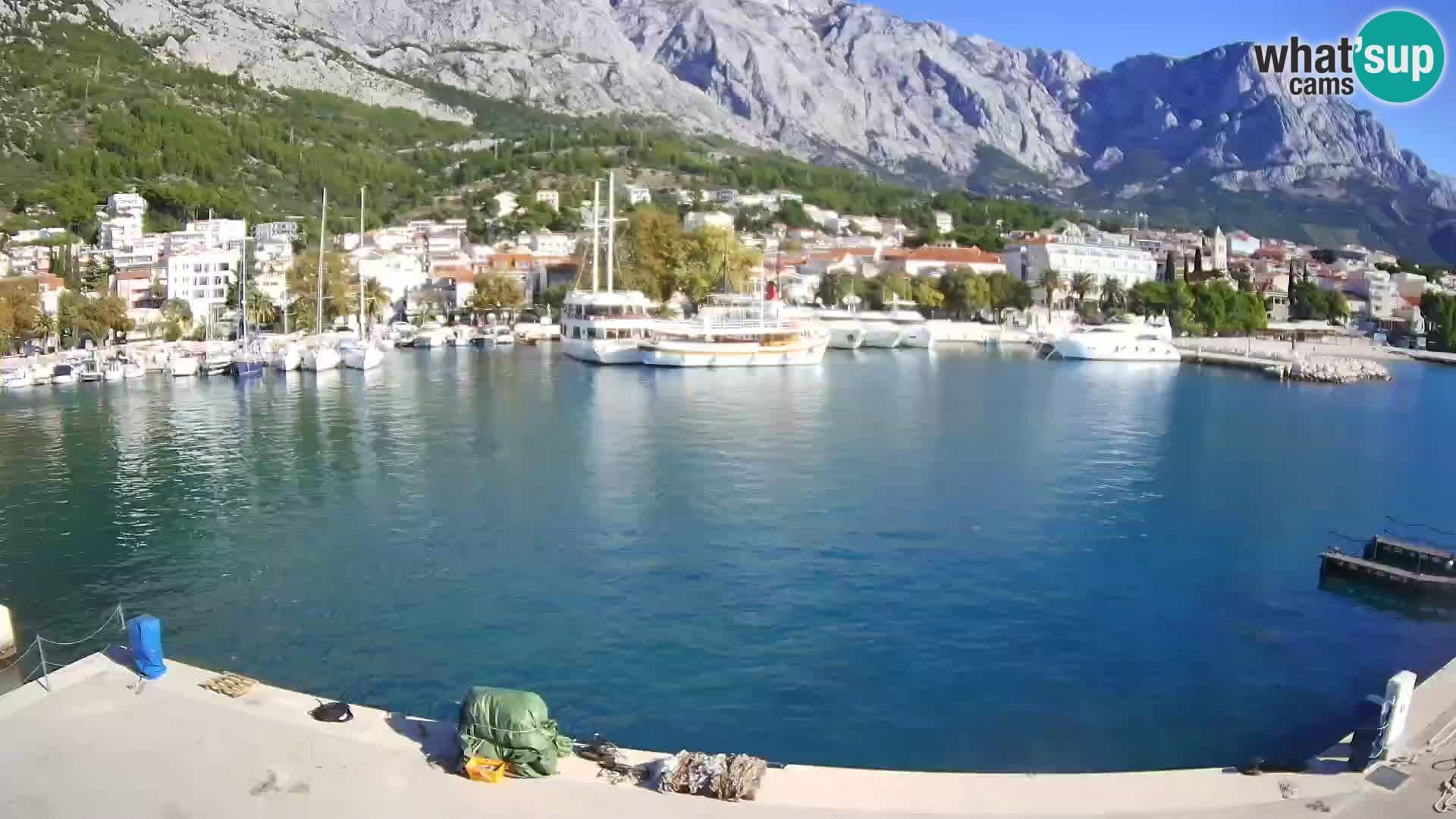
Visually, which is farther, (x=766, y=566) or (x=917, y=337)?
(x=917, y=337)

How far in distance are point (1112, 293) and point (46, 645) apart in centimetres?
9810

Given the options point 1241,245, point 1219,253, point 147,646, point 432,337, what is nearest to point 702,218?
point 432,337

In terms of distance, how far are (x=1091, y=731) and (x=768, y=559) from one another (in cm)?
802

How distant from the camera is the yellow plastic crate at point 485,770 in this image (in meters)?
9.48

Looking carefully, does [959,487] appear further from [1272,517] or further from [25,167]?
[25,167]

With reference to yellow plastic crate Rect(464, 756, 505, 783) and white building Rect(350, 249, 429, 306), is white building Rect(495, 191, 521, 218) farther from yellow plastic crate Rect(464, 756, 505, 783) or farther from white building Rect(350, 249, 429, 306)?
yellow plastic crate Rect(464, 756, 505, 783)

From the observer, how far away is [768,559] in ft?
66.1

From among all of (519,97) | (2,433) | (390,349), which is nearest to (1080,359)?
(390,349)

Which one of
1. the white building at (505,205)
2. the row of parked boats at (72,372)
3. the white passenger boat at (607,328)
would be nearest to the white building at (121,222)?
the row of parked boats at (72,372)

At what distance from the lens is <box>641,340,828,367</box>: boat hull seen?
57.4 metres

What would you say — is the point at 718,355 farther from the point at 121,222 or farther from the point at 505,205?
the point at 505,205

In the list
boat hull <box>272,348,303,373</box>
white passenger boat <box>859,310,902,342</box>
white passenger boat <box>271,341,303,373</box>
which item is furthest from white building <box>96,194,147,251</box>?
white passenger boat <box>859,310,902,342</box>

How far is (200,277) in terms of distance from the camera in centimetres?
7006

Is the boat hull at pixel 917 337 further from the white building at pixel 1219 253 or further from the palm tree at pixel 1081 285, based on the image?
the white building at pixel 1219 253
